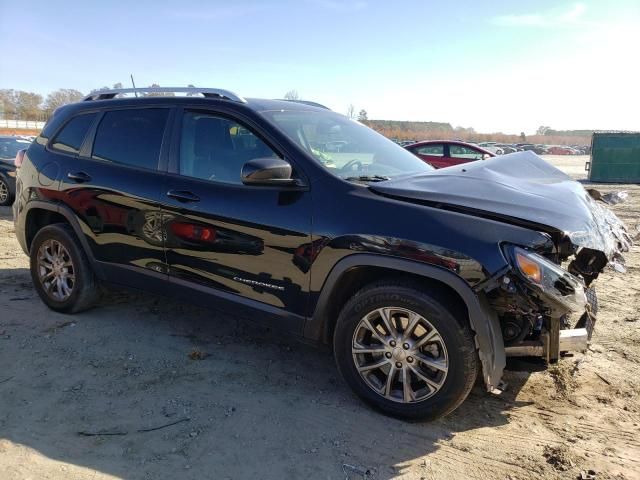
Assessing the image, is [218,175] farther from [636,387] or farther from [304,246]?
[636,387]

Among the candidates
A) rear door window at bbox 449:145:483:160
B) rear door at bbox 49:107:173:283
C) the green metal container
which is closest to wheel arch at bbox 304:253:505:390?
rear door at bbox 49:107:173:283

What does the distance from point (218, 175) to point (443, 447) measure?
2.27 meters

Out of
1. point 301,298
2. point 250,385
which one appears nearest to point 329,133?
point 301,298

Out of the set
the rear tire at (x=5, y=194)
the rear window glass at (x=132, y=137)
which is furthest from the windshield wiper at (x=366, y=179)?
the rear tire at (x=5, y=194)

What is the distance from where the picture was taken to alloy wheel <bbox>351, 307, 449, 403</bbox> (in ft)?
9.33

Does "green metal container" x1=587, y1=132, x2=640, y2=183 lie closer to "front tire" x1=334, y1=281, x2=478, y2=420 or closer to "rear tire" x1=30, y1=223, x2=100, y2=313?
"front tire" x1=334, y1=281, x2=478, y2=420

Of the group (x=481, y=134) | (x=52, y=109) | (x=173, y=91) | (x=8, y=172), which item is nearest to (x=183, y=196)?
(x=173, y=91)

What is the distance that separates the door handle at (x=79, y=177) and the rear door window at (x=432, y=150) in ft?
38.6

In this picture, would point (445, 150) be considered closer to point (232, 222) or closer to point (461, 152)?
point (461, 152)

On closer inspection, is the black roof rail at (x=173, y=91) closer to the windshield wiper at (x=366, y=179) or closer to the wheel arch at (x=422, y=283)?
the windshield wiper at (x=366, y=179)

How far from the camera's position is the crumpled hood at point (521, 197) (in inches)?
108

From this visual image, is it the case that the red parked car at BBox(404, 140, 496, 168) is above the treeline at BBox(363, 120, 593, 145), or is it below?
below

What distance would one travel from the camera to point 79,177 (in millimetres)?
4223

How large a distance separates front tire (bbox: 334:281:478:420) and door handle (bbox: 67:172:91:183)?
8.35 ft
